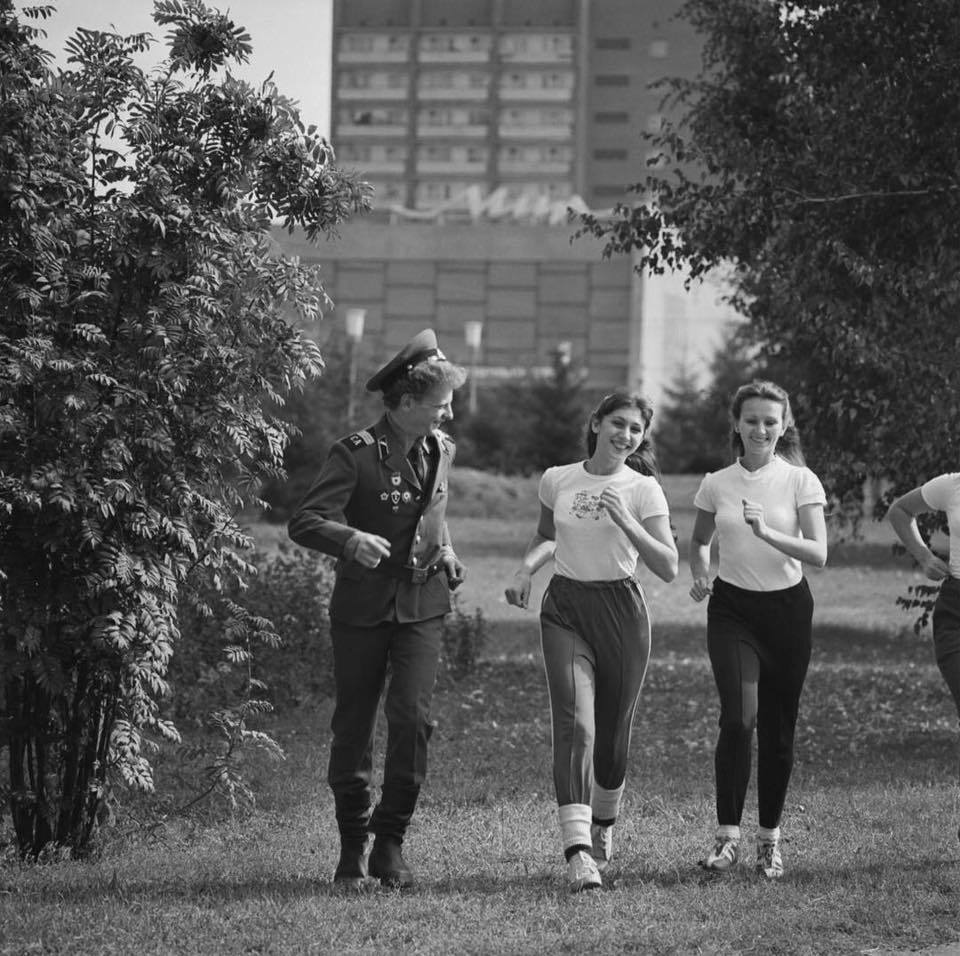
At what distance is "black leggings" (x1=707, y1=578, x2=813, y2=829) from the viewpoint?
22.0ft

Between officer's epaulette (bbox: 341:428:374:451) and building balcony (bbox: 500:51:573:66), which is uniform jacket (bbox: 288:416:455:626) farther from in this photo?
building balcony (bbox: 500:51:573:66)

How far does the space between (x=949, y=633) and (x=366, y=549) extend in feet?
8.68

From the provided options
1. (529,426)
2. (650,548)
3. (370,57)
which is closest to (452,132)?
(370,57)

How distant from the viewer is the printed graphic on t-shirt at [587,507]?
6559 millimetres

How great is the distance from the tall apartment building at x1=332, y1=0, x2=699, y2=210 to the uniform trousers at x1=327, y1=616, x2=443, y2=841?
121 m

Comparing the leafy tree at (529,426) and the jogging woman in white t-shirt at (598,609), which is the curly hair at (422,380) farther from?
the leafy tree at (529,426)

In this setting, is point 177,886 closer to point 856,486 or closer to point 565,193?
point 856,486

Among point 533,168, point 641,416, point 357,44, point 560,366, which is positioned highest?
point 357,44

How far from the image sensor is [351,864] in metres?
6.41

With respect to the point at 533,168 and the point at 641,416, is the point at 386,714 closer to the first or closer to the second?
the point at 641,416

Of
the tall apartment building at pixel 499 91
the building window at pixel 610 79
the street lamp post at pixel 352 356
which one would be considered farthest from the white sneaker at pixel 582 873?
the building window at pixel 610 79

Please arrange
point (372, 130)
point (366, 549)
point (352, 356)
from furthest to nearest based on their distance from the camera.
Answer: point (372, 130) → point (352, 356) → point (366, 549)

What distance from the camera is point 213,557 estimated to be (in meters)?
7.14

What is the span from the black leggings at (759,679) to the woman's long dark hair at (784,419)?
0.58m
